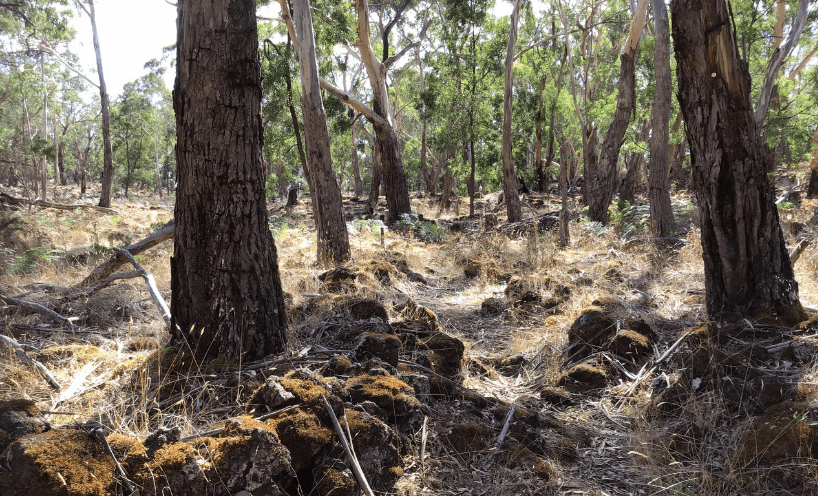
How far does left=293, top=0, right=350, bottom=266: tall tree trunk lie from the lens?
7.07 metres

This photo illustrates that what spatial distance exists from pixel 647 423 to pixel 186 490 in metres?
2.48

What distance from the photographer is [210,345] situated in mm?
2973

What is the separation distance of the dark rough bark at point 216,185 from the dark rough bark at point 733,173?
124 inches

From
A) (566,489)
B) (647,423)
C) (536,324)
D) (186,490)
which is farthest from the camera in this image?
(536,324)

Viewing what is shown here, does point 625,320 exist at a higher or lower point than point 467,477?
higher

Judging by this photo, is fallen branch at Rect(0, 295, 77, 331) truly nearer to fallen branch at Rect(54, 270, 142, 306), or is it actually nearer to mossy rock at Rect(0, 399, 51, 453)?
fallen branch at Rect(54, 270, 142, 306)

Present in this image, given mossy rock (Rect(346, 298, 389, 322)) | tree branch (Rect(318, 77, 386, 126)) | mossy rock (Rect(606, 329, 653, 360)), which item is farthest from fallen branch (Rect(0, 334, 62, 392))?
tree branch (Rect(318, 77, 386, 126))

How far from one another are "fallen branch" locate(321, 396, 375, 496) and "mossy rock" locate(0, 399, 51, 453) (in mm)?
1108

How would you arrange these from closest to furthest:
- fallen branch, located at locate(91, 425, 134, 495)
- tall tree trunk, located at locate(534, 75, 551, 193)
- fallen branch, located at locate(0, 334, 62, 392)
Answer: fallen branch, located at locate(91, 425, 134, 495)
fallen branch, located at locate(0, 334, 62, 392)
tall tree trunk, located at locate(534, 75, 551, 193)

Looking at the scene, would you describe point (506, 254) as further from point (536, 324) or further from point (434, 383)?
point (434, 383)

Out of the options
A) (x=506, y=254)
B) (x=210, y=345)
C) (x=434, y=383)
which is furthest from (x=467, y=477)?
(x=506, y=254)

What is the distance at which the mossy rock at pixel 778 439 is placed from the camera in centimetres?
222

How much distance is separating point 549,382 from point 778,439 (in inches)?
58.0

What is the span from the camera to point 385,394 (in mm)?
2625
